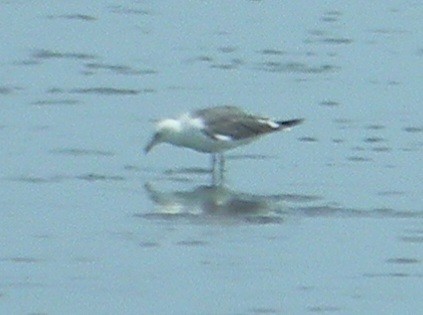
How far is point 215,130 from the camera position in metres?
18.1

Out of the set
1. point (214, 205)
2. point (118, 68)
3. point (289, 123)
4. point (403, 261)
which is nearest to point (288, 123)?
point (289, 123)

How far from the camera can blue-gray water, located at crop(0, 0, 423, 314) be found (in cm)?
1464

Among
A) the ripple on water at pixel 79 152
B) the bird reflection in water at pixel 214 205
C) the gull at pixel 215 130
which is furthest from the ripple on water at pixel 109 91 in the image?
the bird reflection in water at pixel 214 205

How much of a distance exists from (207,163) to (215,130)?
658mm

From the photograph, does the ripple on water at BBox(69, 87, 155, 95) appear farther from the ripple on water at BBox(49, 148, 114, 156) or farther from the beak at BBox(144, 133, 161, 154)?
the beak at BBox(144, 133, 161, 154)

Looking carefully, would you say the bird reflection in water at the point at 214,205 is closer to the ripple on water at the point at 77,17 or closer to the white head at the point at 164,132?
the white head at the point at 164,132

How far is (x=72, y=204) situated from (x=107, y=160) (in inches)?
63.4

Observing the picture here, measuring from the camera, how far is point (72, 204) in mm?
16781

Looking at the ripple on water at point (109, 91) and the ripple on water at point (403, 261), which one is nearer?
the ripple on water at point (403, 261)

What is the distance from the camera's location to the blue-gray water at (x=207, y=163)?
14.6 metres

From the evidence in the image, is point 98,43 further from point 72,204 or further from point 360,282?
point 360,282

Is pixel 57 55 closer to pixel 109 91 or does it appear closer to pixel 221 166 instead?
pixel 109 91

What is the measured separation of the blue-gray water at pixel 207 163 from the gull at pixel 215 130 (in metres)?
0.23

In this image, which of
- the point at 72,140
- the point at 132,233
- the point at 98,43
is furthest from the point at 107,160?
the point at 98,43
